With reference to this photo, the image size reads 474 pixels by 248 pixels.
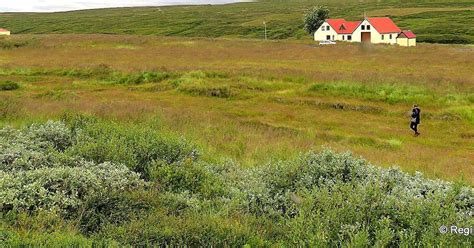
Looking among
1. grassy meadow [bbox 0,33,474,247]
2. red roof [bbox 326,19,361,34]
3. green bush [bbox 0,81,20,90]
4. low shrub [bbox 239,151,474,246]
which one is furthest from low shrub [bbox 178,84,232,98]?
red roof [bbox 326,19,361,34]

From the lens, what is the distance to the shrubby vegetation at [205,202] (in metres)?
5.91

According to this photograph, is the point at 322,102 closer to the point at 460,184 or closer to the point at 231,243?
the point at 460,184

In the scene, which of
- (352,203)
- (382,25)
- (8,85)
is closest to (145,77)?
(8,85)

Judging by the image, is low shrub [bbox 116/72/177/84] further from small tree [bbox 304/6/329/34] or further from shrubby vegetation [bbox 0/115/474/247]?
small tree [bbox 304/6/329/34]

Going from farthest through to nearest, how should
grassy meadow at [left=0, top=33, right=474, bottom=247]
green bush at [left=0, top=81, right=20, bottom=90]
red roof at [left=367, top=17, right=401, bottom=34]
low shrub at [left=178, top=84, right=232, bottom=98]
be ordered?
red roof at [left=367, top=17, right=401, bottom=34]
green bush at [left=0, top=81, right=20, bottom=90]
low shrub at [left=178, top=84, right=232, bottom=98]
grassy meadow at [left=0, top=33, right=474, bottom=247]

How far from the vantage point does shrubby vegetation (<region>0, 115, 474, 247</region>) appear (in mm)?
5910

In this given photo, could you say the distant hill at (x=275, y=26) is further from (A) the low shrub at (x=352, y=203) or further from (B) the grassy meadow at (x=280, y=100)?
(A) the low shrub at (x=352, y=203)

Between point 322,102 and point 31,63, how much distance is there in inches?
1327

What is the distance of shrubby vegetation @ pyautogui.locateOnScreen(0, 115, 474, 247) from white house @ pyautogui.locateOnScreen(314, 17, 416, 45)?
81322mm

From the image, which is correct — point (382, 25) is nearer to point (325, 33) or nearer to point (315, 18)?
point (325, 33)

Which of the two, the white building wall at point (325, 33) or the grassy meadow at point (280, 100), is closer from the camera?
the grassy meadow at point (280, 100)

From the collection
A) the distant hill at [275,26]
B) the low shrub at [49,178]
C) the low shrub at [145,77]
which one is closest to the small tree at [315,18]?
the distant hill at [275,26]

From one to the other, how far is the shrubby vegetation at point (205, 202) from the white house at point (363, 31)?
81322 millimetres

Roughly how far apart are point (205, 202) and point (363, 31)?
287 feet
